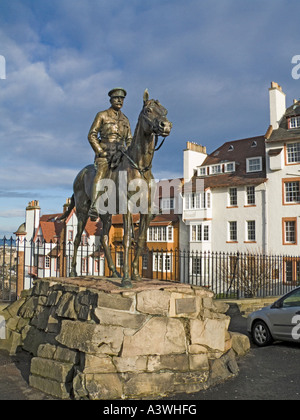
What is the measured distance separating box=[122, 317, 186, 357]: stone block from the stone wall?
1 cm

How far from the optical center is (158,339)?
6199 millimetres

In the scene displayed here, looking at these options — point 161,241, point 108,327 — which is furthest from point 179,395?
point 161,241

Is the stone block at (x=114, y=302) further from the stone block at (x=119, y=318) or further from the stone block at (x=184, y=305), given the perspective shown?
the stone block at (x=184, y=305)

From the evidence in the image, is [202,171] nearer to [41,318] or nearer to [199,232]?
[199,232]

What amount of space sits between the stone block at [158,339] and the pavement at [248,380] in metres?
0.73

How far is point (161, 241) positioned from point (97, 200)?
32782mm

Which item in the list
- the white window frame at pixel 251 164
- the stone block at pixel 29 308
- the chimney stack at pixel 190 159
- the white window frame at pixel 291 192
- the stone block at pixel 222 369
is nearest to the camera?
the stone block at pixel 222 369

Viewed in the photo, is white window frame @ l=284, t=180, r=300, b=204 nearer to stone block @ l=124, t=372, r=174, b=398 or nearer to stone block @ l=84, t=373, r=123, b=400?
stone block @ l=124, t=372, r=174, b=398

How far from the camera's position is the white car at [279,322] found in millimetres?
9266

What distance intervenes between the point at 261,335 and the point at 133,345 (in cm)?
511

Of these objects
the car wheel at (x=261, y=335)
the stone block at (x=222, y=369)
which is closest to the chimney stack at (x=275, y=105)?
the car wheel at (x=261, y=335)

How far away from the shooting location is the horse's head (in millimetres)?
6285
